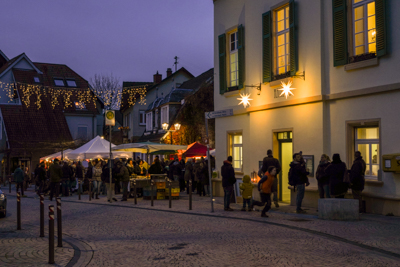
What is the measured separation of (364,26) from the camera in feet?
47.0

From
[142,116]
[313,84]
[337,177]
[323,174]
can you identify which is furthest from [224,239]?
[142,116]

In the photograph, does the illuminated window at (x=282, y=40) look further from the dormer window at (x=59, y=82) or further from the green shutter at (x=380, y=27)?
the dormer window at (x=59, y=82)

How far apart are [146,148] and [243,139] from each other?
597 cm

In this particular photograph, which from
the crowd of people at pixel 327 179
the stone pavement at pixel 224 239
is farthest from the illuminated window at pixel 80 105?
the crowd of people at pixel 327 179

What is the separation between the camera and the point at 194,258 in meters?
8.11

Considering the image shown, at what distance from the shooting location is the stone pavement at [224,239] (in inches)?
314

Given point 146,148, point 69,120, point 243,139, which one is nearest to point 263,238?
point 243,139

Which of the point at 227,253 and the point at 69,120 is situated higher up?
the point at 69,120

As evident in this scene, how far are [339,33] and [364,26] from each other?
764 mm

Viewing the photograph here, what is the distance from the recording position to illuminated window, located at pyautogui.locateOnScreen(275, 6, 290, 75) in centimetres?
1730

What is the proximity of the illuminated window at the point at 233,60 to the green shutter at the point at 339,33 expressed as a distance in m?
5.92

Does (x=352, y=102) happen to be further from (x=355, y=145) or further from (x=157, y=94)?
(x=157, y=94)

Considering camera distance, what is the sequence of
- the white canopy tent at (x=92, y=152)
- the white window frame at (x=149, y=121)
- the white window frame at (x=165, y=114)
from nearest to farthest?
the white canopy tent at (x=92, y=152), the white window frame at (x=165, y=114), the white window frame at (x=149, y=121)

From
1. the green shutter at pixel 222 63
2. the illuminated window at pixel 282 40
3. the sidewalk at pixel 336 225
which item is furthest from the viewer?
the green shutter at pixel 222 63
